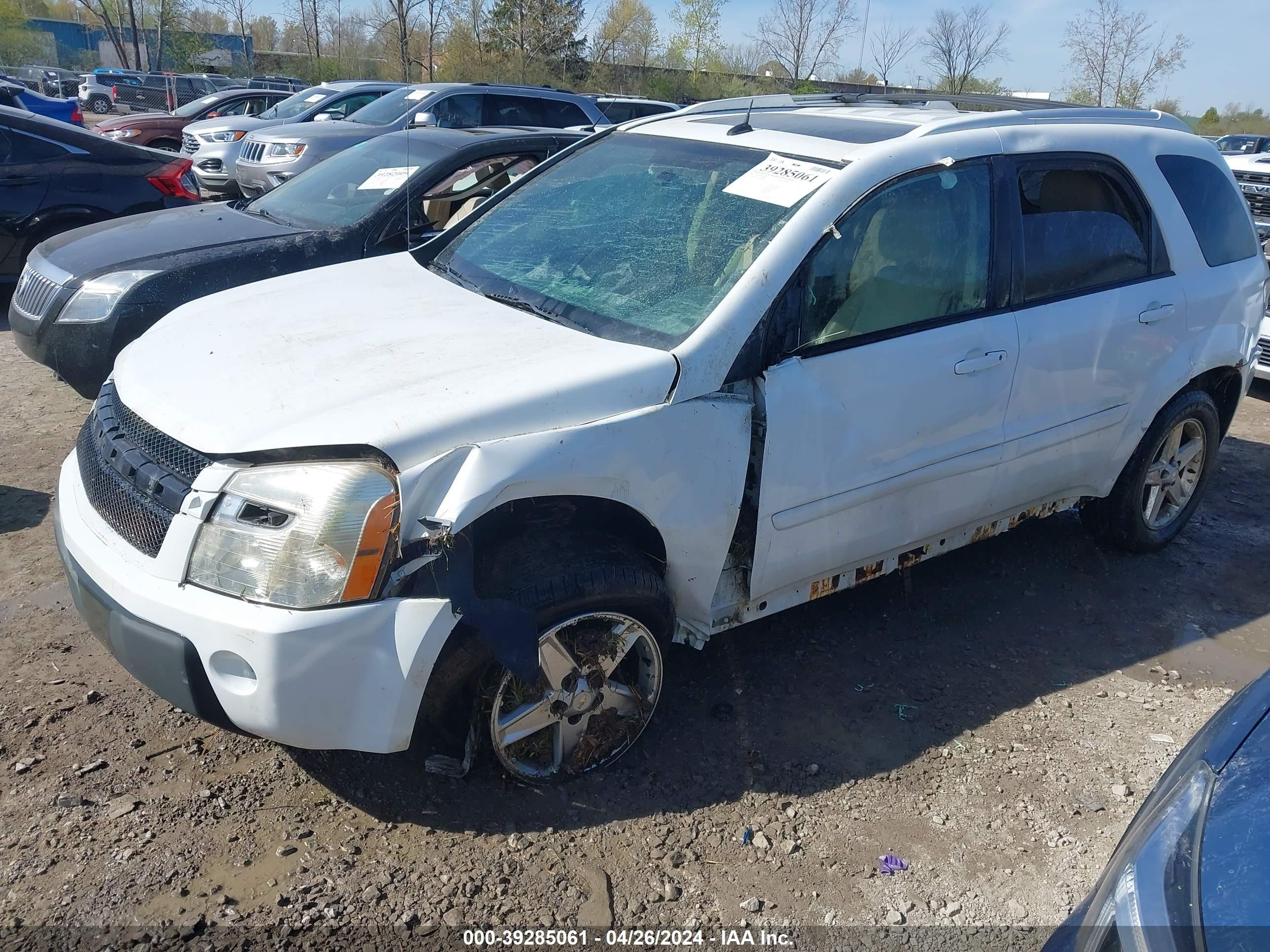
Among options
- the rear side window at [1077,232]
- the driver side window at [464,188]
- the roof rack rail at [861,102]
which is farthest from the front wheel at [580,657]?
the driver side window at [464,188]

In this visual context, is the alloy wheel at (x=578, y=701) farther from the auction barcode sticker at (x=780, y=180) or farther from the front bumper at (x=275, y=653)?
the auction barcode sticker at (x=780, y=180)

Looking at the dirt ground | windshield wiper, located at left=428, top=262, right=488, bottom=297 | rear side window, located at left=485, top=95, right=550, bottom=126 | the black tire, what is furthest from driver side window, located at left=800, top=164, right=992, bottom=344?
rear side window, located at left=485, top=95, right=550, bottom=126

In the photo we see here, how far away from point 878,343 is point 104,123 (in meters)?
18.0

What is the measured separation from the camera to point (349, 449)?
2416 mm

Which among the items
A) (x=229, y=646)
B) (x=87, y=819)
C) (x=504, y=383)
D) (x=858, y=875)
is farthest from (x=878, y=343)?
(x=87, y=819)

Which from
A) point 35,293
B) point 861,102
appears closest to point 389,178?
point 35,293

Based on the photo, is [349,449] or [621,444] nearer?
[349,449]

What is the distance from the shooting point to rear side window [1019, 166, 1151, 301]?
3625 millimetres

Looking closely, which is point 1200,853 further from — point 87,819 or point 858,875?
point 87,819

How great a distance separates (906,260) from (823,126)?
0.63m

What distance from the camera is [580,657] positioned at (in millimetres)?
2836

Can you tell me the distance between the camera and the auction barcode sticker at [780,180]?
314cm

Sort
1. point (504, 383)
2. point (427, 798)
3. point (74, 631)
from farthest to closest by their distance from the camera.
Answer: point (74, 631), point (427, 798), point (504, 383)

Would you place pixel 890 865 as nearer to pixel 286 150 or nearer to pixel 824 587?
pixel 824 587
